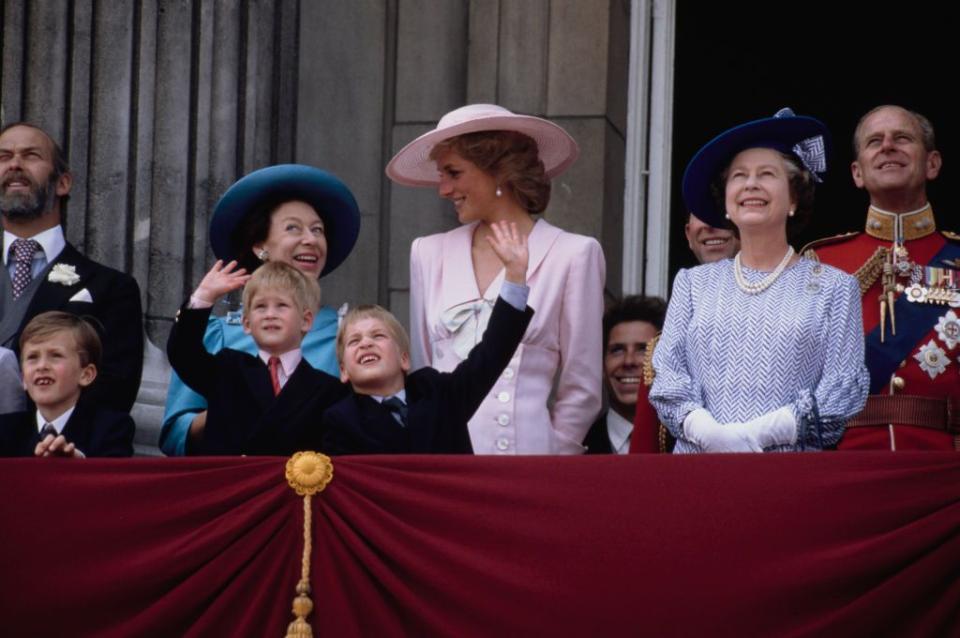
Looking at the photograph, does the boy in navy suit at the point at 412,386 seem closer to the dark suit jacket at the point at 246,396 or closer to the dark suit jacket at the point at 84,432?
the dark suit jacket at the point at 246,396

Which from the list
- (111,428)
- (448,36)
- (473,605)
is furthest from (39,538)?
(448,36)

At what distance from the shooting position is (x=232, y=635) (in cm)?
541

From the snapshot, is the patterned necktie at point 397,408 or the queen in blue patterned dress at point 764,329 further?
the patterned necktie at point 397,408

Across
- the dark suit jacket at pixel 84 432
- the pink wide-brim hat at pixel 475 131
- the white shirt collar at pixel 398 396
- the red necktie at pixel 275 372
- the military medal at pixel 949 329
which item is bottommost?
the dark suit jacket at pixel 84 432

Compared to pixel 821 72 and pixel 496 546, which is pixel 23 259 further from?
pixel 821 72

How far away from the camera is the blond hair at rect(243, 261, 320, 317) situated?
6.15 metres

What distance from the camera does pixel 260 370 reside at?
240 inches

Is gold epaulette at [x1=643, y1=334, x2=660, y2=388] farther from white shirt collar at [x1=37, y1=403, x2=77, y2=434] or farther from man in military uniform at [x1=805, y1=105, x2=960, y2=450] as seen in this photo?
white shirt collar at [x1=37, y1=403, x2=77, y2=434]

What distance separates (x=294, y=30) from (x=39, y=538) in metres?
3.37

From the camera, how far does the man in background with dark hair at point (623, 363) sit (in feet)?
22.7

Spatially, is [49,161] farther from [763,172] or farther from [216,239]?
[763,172]

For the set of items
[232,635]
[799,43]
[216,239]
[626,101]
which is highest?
[799,43]

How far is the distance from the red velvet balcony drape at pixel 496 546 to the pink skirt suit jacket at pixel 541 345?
100cm

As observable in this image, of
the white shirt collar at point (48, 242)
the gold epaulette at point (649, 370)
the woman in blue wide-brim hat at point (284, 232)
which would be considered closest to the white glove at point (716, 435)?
the gold epaulette at point (649, 370)
